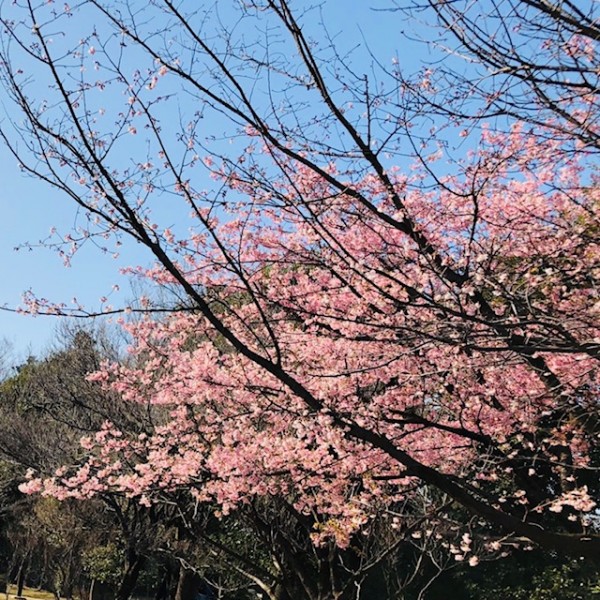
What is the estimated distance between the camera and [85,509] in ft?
40.7

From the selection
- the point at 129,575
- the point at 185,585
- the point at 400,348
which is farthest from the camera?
the point at 185,585

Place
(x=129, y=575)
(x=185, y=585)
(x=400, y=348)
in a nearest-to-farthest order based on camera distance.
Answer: (x=400, y=348), (x=129, y=575), (x=185, y=585)

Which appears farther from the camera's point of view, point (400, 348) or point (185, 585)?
point (185, 585)

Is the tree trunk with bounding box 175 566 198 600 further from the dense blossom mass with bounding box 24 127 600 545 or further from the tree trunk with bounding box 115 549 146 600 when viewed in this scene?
the dense blossom mass with bounding box 24 127 600 545

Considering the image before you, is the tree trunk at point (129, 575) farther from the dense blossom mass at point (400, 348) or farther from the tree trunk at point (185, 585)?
the dense blossom mass at point (400, 348)

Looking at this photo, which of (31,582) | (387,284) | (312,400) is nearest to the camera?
(312,400)

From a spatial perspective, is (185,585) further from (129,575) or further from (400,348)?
(400,348)

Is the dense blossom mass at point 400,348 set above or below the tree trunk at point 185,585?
above

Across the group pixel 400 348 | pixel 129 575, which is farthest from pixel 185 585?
pixel 400 348

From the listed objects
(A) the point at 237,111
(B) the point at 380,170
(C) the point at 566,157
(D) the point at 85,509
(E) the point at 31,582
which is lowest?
(E) the point at 31,582

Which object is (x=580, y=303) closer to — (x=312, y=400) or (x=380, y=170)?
(x=380, y=170)

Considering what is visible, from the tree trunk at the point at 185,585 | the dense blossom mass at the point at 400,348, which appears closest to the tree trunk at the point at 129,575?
the tree trunk at the point at 185,585

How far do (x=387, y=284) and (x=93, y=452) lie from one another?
808 cm

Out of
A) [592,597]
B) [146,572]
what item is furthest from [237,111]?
[146,572]
